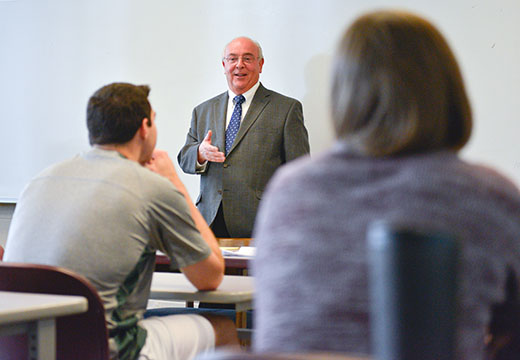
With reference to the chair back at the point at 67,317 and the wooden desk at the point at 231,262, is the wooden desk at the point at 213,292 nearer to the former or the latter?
the wooden desk at the point at 231,262

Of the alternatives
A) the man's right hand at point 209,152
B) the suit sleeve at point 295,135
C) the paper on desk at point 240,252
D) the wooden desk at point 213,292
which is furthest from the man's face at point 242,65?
the wooden desk at point 213,292

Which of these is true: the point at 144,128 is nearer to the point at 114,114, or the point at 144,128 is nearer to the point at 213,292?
the point at 114,114

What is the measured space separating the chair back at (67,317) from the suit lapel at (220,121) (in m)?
2.46

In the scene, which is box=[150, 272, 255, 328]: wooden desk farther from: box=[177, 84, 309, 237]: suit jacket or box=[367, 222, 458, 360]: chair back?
box=[177, 84, 309, 237]: suit jacket

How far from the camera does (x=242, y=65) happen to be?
425 cm

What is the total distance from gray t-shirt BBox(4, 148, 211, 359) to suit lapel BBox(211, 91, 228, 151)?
216 centimetres

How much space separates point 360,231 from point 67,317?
1.09 metres

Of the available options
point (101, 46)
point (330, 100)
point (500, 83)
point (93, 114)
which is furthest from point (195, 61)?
point (330, 100)

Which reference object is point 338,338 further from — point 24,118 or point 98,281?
point 24,118

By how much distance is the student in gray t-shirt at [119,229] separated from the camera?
1.86 m

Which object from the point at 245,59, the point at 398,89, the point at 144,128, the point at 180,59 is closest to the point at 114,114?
the point at 144,128

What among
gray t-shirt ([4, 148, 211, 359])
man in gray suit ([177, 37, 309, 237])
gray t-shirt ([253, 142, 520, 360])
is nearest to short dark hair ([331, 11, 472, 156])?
gray t-shirt ([253, 142, 520, 360])

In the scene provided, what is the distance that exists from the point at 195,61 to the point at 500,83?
204cm

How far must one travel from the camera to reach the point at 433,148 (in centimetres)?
101
